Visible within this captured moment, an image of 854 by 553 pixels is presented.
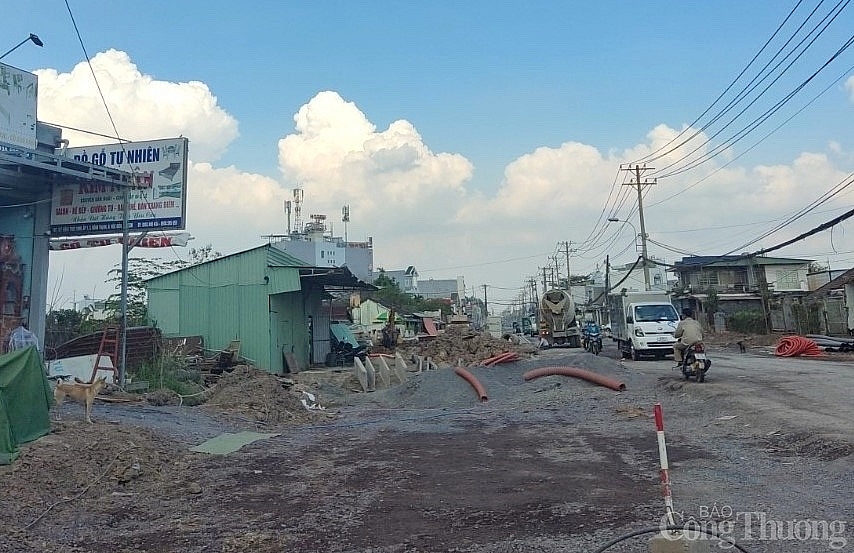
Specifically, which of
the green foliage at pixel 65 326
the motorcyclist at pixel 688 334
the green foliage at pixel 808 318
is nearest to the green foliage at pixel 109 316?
the green foliage at pixel 65 326

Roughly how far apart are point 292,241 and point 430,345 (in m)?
49.1

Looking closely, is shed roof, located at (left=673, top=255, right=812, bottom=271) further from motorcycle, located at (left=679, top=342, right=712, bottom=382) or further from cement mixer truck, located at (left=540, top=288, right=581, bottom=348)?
motorcycle, located at (left=679, top=342, right=712, bottom=382)

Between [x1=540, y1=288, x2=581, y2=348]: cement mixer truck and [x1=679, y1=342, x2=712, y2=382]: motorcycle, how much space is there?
20.5m

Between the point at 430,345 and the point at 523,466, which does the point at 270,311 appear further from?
the point at 523,466

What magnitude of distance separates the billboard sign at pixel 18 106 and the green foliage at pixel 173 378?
20.8 ft

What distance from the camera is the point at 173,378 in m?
19.2

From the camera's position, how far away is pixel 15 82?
1561 centimetres

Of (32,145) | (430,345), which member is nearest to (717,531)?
(32,145)

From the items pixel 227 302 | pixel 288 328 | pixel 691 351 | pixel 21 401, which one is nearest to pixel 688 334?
pixel 691 351

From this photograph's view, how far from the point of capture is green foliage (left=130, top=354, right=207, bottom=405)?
57.3 ft

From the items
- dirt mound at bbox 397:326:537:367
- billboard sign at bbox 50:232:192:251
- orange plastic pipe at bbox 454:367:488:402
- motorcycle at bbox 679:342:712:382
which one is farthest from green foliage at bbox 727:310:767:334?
billboard sign at bbox 50:232:192:251

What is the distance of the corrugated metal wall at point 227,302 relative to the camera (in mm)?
27516

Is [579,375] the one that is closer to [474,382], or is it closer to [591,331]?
[474,382]

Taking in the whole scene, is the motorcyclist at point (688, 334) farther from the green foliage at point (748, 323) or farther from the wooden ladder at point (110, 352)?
the green foliage at point (748, 323)
